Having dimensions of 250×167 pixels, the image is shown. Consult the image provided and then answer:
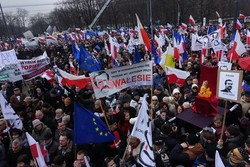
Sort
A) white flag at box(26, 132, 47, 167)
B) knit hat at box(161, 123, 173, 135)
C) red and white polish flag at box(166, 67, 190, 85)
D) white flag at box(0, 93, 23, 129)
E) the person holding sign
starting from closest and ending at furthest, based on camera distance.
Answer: white flag at box(26, 132, 47, 167), knit hat at box(161, 123, 173, 135), the person holding sign, white flag at box(0, 93, 23, 129), red and white polish flag at box(166, 67, 190, 85)

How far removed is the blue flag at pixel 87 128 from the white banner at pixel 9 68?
613cm

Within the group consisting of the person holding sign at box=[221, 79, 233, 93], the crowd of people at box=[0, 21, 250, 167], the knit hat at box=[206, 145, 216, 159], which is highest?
the person holding sign at box=[221, 79, 233, 93]

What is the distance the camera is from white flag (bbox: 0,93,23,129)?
5.90 m

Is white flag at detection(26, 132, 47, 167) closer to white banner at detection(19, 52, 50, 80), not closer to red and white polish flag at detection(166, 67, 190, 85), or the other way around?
red and white polish flag at detection(166, 67, 190, 85)

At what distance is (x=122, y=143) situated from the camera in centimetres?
515

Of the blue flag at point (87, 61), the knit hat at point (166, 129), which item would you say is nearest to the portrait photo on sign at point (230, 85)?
the knit hat at point (166, 129)

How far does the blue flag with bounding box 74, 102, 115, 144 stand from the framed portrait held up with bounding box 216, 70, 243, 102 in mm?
2160

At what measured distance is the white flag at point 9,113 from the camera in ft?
19.4

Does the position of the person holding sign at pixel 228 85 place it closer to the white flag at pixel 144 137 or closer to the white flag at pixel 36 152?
the white flag at pixel 144 137

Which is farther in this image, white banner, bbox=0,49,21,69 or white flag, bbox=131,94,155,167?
white banner, bbox=0,49,21,69

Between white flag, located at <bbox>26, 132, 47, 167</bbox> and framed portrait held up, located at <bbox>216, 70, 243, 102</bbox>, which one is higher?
Answer: framed portrait held up, located at <bbox>216, 70, 243, 102</bbox>

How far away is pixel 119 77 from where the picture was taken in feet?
18.2

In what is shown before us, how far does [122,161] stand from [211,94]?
9.93 feet

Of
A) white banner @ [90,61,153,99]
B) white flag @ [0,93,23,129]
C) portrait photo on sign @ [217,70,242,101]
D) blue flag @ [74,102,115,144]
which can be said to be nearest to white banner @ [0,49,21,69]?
white flag @ [0,93,23,129]
